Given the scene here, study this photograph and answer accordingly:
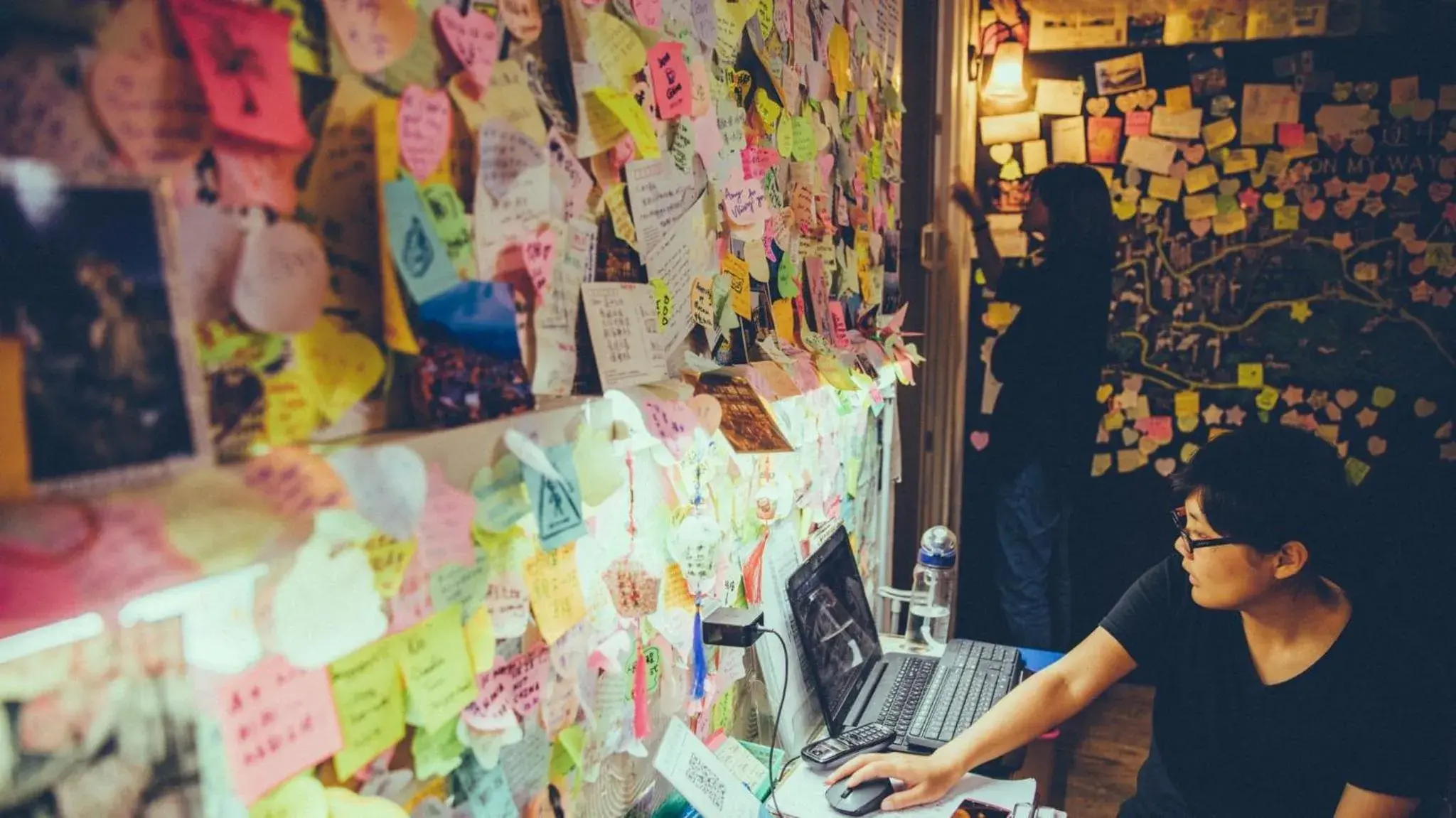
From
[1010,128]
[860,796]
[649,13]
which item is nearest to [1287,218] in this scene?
[1010,128]

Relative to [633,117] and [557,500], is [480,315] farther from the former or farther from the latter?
[633,117]

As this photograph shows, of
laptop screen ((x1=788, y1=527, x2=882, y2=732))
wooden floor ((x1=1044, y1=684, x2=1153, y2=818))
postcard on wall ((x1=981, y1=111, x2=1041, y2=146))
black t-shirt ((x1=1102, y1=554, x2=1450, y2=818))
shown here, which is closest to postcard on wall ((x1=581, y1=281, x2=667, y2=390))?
laptop screen ((x1=788, y1=527, x2=882, y2=732))

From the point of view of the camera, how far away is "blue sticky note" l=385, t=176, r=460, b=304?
62 cm

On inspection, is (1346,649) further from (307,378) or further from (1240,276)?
(1240,276)

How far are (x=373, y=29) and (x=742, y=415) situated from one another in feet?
2.15

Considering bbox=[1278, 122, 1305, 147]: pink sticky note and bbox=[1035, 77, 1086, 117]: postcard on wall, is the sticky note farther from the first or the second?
bbox=[1035, 77, 1086, 117]: postcard on wall

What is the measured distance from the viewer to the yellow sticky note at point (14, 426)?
41cm

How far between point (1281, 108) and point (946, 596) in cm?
206

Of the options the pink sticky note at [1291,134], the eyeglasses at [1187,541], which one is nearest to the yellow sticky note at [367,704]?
the eyeglasses at [1187,541]

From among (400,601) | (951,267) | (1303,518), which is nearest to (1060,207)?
(951,267)

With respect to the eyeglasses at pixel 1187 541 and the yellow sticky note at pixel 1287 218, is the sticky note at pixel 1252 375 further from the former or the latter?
the eyeglasses at pixel 1187 541

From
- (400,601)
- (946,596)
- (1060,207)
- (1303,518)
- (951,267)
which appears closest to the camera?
(400,601)

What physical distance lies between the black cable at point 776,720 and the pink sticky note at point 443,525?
65 cm

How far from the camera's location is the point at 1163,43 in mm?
2982
